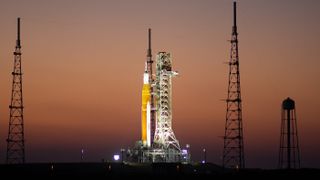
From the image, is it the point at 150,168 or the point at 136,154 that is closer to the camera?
the point at 150,168

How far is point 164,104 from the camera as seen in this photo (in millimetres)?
126750

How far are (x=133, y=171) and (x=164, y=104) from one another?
59.3 feet

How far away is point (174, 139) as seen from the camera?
128m

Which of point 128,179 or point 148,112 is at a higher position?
point 148,112

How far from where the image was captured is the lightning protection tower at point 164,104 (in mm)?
126125

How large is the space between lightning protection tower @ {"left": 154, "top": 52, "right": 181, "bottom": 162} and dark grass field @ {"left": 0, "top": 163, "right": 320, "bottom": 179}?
20.8ft

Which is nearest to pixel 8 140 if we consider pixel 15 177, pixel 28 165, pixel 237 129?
pixel 28 165

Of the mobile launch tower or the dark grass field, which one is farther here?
the mobile launch tower

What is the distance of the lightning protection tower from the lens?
126125 millimetres

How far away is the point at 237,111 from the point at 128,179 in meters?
20.3

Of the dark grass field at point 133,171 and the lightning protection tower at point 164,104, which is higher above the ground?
the lightning protection tower at point 164,104

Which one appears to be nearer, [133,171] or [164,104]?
[133,171]

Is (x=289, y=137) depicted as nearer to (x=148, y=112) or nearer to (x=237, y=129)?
(x=237, y=129)

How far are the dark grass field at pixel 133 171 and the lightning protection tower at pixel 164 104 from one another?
634 centimetres
